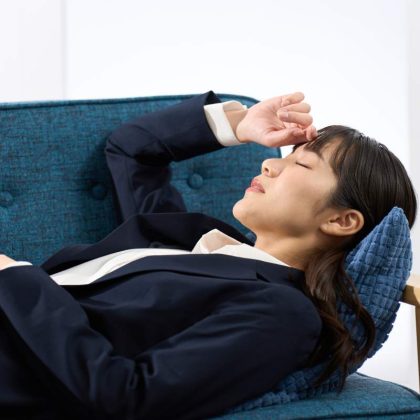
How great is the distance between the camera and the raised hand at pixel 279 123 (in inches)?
65.9

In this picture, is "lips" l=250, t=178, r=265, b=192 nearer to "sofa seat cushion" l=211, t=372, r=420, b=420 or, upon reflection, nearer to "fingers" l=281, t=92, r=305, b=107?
"fingers" l=281, t=92, r=305, b=107

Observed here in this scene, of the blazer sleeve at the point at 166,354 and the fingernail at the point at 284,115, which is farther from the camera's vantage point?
the fingernail at the point at 284,115

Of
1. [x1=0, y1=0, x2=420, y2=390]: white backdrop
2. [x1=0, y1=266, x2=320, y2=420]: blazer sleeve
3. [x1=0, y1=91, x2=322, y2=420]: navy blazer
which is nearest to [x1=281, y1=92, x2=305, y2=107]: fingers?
[x1=0, y1=91, x2=322, y2=420]: navy blazer

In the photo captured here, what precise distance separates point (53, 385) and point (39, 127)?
2.59ft

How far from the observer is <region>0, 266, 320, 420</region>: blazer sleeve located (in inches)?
48.9

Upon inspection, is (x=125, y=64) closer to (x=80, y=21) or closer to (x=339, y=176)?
(x=80, y=21)

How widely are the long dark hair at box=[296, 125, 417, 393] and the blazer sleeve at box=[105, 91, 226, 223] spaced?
326 millimetres

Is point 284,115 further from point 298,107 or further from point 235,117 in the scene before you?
point 235,117

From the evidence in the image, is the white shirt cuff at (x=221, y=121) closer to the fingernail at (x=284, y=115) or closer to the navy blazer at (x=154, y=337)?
the fingernail at (x=284, y=115)

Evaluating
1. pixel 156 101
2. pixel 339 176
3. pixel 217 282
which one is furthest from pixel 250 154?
pixel 217 282

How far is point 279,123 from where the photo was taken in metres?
1.84

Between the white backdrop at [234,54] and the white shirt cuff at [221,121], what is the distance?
3.50 feet

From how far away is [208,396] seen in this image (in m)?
1.29

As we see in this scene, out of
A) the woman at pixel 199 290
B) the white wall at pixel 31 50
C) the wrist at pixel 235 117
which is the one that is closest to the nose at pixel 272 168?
the woman at pixel 199 290
